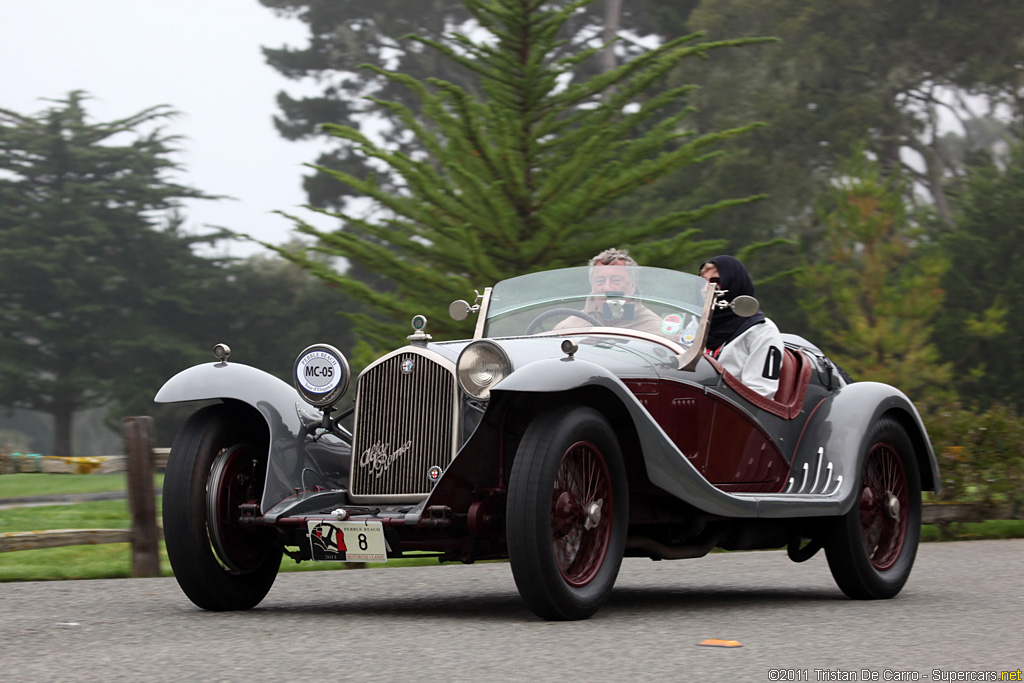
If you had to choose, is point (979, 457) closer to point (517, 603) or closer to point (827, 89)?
point (517, 603)

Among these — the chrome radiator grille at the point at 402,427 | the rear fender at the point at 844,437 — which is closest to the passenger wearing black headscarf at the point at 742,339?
the rear fender at the point at 844,437

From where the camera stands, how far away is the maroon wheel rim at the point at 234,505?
6637mm

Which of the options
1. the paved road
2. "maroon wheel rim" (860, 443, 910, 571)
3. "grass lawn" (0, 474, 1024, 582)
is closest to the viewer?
the paved road

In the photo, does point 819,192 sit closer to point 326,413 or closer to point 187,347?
point 187,347

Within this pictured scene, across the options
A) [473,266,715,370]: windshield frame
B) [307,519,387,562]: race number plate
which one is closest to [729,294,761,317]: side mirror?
[473,266,715,370]: windshield frame

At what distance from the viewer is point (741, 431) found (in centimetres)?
743

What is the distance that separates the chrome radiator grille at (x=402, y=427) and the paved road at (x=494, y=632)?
2.07 ft

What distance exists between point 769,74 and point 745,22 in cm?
239

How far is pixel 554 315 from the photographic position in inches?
298

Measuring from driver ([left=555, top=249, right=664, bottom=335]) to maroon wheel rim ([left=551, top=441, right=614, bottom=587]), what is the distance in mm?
1373

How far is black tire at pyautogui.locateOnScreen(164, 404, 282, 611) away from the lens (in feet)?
21.5

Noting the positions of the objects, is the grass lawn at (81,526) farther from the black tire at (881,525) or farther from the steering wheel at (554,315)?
the black tire at (881,525)

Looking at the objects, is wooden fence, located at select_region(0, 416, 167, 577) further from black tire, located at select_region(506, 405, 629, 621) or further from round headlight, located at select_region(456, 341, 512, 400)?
black tire, located at select_region(506, 405, 629, 621)

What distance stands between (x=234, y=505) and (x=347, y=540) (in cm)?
89
